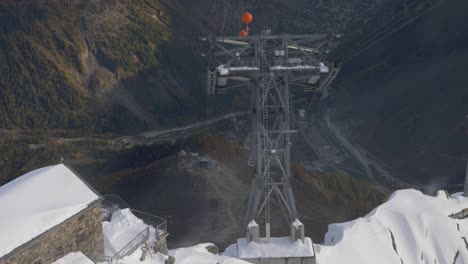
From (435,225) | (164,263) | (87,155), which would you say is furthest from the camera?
(87,155)

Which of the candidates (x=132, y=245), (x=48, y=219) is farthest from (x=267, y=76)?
(x=48, y=219)

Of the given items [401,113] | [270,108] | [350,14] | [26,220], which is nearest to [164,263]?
[26,220]

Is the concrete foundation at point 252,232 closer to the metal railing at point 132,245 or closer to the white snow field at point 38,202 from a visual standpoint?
the metal railing at point 132,245

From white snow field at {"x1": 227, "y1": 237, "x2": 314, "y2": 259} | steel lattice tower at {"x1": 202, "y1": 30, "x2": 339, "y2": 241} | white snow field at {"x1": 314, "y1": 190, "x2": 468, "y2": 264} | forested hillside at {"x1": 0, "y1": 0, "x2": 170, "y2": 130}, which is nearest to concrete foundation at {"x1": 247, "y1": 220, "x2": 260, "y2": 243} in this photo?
white snow field at {"x1": 227, "y1": 237, "x2": 314, "y2": 259}

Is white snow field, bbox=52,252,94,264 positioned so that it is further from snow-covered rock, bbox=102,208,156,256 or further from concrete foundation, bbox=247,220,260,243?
concrete foundation, bbox=247,220,260,243

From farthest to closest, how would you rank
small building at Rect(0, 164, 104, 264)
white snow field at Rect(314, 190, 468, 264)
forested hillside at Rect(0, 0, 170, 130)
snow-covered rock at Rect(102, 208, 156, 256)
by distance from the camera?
forested hillside at Rect(0, 0, 170, 130) < white snow field at Rect(314, 190, 468, 264) < snow-covered rock at Rect(102, 208, 156, 256) < small building at Rect(0, 164, 104, 264)

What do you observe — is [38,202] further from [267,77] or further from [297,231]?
[297,231]

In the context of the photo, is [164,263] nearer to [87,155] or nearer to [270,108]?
[270,108]
